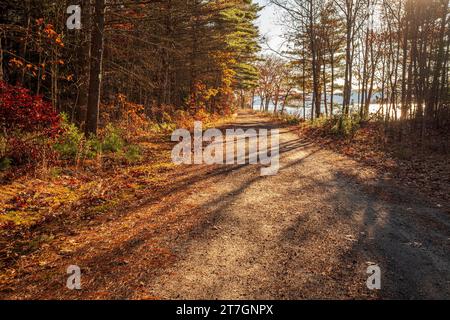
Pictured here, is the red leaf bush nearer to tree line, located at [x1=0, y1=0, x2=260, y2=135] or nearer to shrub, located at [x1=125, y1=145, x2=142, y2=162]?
tree line, located at [x1=0, y1=0, x2=260, y2=135]

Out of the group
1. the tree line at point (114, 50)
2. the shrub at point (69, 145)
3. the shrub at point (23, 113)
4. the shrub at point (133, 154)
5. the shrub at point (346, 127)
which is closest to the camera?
the shrub at point (23, 113)

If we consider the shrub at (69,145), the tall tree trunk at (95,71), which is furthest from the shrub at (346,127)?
the shrub at (69,145)

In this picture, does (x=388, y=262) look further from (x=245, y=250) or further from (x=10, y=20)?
(x=10, y=20)

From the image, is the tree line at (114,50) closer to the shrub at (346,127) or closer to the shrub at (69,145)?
the shrub at (69,145)

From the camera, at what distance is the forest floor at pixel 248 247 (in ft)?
11.5

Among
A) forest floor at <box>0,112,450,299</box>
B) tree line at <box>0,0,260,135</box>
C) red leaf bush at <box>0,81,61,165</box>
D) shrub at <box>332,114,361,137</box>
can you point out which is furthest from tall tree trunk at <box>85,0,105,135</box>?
shrub at <box>332,114,361,137</box>

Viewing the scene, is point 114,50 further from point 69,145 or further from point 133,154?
point 69,145

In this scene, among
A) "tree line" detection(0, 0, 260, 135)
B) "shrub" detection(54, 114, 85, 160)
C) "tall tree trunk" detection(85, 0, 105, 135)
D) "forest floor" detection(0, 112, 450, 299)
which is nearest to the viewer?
"forest floor" detection(0, 112, 450, 299)

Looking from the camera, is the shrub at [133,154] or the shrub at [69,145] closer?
the shrub at [69,145]

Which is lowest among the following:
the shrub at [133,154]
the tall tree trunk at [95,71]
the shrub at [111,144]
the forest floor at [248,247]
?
the forest floor at [248,247]

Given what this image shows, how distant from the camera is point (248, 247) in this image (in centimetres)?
448

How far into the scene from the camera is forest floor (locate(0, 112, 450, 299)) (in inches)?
137
